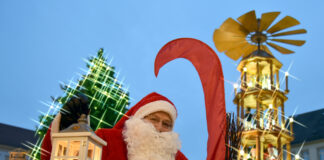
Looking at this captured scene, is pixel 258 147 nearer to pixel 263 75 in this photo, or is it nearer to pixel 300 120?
pixel 263 75

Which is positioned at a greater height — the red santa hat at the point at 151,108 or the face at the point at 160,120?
the red santa hat at the point at 151,108

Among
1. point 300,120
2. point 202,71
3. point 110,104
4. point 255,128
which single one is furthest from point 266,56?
point 300,120

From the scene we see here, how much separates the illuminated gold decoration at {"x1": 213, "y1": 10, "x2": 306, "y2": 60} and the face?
7.33 metres

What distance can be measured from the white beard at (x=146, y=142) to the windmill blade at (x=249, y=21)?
754 cm


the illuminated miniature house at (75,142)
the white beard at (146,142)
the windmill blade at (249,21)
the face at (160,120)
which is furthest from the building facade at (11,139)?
the illuminated miniature house at (75,142)

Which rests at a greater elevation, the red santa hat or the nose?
the red santa hat

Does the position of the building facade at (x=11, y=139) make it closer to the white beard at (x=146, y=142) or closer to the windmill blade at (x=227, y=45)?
the windmill blade at (x=227, y=45)

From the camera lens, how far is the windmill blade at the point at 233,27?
1041 cm

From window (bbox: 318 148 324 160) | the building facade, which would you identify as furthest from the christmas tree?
the building facade

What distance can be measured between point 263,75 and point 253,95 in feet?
2.80

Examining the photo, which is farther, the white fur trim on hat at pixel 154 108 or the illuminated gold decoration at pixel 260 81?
the illuminated gold decoration at pixel 260 81

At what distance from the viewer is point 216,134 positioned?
3.24 m

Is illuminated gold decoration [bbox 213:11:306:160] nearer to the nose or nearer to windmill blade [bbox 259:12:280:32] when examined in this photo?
windmill blade [bbox 259:12:280:32]

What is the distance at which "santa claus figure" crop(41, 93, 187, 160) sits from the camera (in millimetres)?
3000
